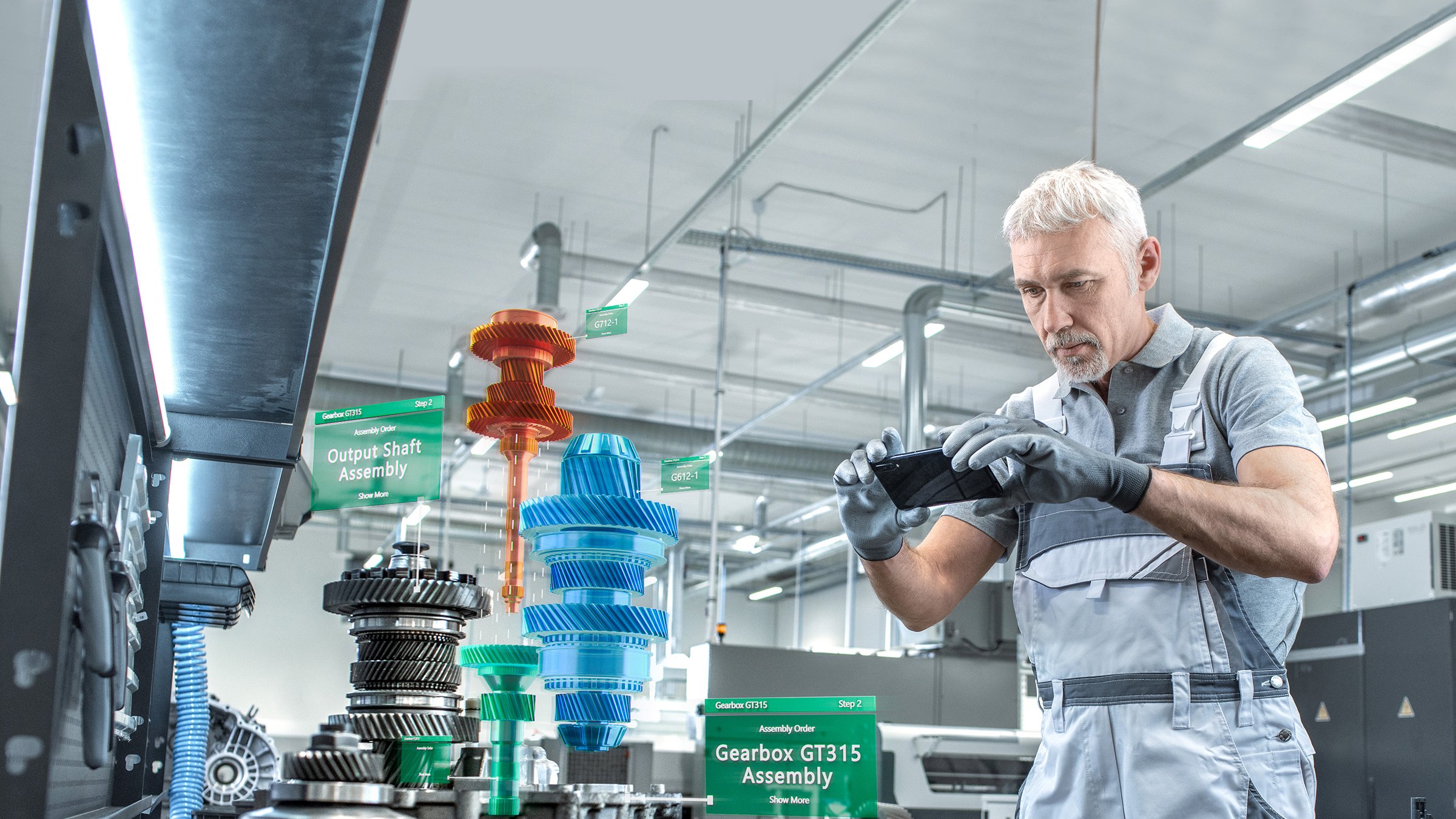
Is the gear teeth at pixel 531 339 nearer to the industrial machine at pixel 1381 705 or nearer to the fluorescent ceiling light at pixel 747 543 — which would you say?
the industrial machine at pixel 1381 705

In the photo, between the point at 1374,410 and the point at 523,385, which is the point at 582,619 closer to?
the point at 523,385

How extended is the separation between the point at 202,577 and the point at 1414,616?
5365 mm

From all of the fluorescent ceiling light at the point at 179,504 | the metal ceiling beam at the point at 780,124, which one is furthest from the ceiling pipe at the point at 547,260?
the fluorescent ceiling light at the point at 179,504

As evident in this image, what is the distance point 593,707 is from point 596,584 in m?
0.17

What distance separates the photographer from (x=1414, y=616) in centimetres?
582

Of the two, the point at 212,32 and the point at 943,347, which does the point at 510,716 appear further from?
the point at 943,347

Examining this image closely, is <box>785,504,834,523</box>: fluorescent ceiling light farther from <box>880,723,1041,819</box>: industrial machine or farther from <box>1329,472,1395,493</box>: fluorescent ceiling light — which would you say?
<box>880,723,1041,819</box>: industrial machine

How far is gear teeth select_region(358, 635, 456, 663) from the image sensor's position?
4.72 ft

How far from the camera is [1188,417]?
59.5 inches

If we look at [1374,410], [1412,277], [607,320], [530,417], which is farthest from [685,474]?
[1374,410]

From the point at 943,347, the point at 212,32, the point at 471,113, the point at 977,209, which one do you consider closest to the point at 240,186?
the point at 212,32

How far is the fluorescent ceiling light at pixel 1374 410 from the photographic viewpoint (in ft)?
28.0

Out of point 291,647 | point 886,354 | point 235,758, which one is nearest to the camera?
point 235,758

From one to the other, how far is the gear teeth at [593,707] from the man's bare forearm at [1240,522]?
0.71 metres
